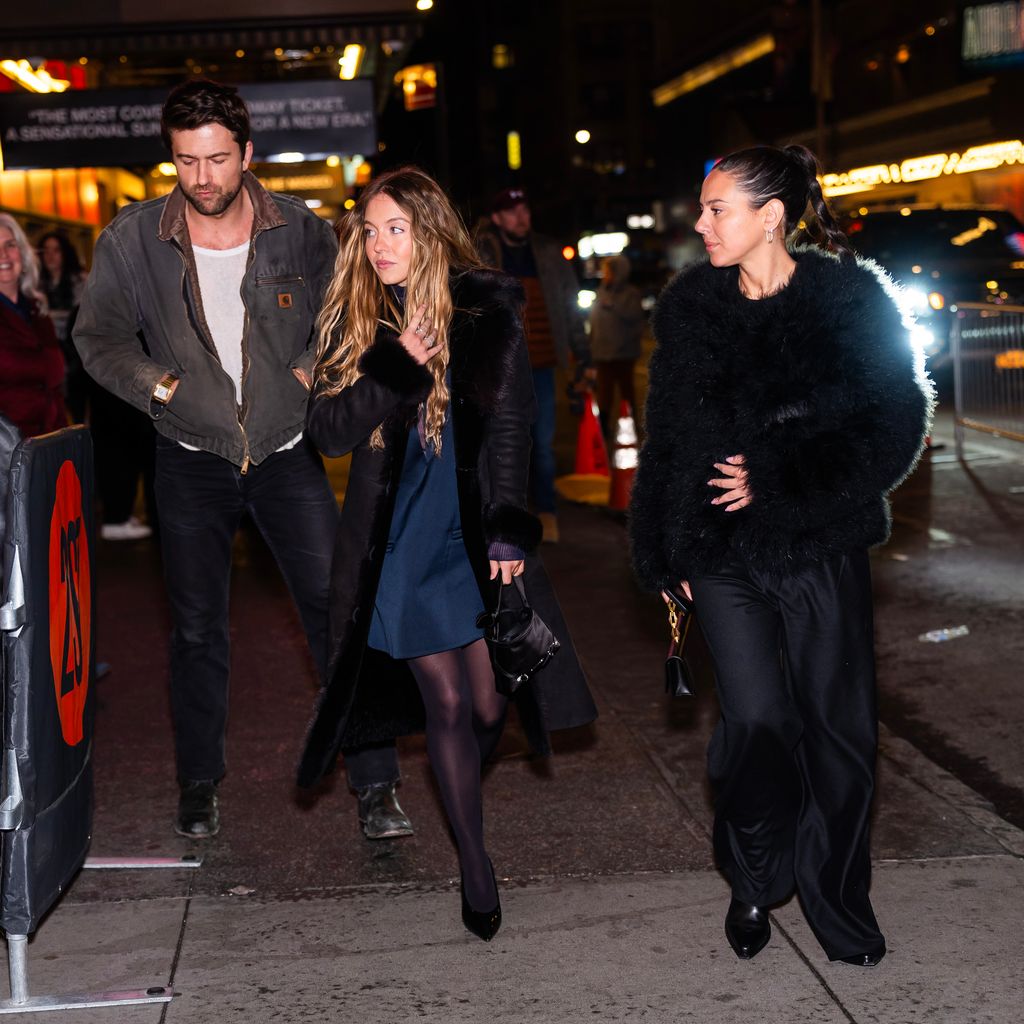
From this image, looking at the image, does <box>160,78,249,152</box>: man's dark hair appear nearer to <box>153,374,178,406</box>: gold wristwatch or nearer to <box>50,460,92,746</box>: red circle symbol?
<box>153,374,178,406</box>: gold wristwatch

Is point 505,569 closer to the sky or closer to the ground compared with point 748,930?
closer to the sky

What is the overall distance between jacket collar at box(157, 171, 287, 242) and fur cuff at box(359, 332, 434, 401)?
107cm

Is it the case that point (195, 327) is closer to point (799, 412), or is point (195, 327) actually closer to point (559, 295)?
point (799, 412)

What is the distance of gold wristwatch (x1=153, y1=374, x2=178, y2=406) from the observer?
454cm

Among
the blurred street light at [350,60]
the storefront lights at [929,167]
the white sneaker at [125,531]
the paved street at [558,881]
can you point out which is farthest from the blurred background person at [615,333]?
the storefront lights at [929,167]

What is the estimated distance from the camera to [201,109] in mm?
4465

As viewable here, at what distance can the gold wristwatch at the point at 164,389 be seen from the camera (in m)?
4.54

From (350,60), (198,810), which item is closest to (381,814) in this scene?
(198,810)

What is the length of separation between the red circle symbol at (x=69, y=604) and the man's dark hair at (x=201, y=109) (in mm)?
1250

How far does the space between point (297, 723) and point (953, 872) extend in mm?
2843

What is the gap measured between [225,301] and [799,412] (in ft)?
6.39

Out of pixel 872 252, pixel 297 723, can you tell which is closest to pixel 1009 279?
pixel 872 252

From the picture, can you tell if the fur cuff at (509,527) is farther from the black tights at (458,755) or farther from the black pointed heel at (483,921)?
the black pointed heel at (483,921)

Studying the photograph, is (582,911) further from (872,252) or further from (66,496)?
(872,252)
